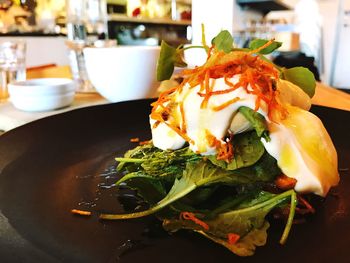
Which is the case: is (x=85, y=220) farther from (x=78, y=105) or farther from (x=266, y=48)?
(x=78, y=105)

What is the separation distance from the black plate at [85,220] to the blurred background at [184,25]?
1009 mm

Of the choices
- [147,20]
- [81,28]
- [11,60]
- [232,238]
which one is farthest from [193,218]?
[147,20]

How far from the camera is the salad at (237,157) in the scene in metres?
0.46

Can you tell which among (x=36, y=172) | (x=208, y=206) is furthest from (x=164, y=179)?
(x=36, y=172)

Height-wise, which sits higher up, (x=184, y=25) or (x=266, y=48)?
(x=184, y=25)

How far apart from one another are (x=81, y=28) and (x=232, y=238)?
1.41 meters

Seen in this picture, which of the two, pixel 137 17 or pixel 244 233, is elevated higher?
pixel 137 17

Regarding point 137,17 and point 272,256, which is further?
point 137,17

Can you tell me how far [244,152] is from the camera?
50cm

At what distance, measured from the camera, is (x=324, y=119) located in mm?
818

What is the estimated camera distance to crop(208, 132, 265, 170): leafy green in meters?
0.49

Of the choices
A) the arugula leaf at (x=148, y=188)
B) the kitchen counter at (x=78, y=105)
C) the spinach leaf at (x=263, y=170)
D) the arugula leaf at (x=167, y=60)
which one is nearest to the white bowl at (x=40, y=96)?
the kitchen counter at (x=78, y=105)

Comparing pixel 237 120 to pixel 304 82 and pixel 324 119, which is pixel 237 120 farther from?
pixel 324 119

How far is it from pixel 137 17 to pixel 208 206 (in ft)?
14.5
